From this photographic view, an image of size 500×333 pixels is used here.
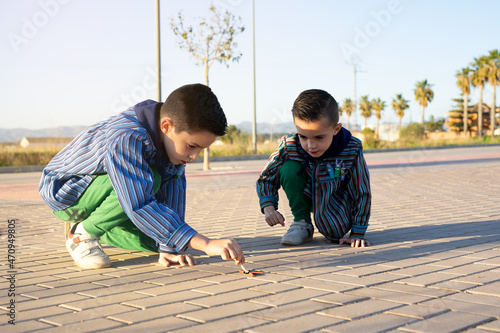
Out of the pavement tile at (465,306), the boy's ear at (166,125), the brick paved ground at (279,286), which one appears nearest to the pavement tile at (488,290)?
the brick paved ground at (279,286)

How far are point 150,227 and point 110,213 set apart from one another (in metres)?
0.56

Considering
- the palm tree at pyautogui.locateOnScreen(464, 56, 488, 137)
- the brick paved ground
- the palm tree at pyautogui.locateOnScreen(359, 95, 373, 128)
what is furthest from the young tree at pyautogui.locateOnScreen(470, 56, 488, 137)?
the brick paved ground

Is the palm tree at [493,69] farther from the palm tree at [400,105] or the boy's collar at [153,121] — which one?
the boy's collar at [153,121]

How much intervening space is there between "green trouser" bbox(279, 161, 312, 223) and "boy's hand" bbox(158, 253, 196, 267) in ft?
3.33

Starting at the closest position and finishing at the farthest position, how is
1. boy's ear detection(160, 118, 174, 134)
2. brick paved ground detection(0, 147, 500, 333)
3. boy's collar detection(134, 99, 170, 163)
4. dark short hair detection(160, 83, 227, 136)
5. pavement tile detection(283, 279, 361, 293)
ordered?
brick paved ground detection(0, 147, 500, 333)
pavement tile detection(283, 279, 361, 293)
dark short hair detection(160, 83, 227, 136)
boy's ear detection(160, 118, 174, 134)
boy's collar detection(134, 99, 170, 163)

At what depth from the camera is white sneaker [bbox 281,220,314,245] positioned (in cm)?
399

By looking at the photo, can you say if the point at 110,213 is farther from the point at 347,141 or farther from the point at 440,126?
the point at 440,126

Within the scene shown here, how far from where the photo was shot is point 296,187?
4.07m

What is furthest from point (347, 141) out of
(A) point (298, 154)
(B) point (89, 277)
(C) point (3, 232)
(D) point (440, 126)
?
(D) point (440, 126)

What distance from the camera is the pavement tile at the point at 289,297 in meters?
2.50

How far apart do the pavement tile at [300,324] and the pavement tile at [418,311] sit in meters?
0.28

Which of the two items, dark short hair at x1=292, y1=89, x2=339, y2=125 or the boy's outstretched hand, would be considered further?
dark short hair at x1=292, y1=89, x2=339, y2=125

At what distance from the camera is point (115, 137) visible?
9.61 feet

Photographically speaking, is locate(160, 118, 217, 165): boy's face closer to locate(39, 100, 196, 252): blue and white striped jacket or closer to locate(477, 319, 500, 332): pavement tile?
locate(39, 100, 196, 252): blue and white striped jacket
